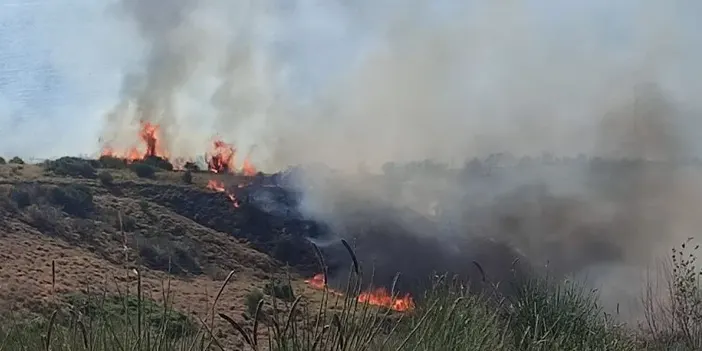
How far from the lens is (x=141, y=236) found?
116ft

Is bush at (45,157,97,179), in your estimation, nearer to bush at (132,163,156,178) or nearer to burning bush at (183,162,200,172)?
bush at (132,163,156,178)

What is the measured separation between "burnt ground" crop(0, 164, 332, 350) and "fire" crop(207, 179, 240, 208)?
40cm

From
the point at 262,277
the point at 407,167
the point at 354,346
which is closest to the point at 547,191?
the point at 407,167

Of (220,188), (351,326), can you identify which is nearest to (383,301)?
(351,326)

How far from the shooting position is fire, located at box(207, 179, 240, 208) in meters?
46.3

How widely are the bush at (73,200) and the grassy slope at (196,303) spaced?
0.30 meters

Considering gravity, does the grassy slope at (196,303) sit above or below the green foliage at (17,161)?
below

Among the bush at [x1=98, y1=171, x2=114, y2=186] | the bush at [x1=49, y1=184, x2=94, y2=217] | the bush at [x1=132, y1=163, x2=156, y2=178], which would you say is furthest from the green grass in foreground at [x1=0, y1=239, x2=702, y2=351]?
the bush at [x1=132, y1=163, x2=156, y2=178]

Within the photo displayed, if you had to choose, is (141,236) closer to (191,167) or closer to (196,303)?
(196,303)

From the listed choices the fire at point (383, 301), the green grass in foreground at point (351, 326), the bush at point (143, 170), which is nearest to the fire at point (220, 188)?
the bush at point (143, 170)

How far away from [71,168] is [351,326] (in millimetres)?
44399

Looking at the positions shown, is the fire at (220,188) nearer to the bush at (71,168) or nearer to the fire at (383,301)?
the bush at (71,168)

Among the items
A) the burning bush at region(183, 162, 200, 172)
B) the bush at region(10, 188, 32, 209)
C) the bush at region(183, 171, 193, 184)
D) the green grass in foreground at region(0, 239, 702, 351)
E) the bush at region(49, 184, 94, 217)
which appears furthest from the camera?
the burning bush at region(183, 162, 200, 172)

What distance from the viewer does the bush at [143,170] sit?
158 ft
